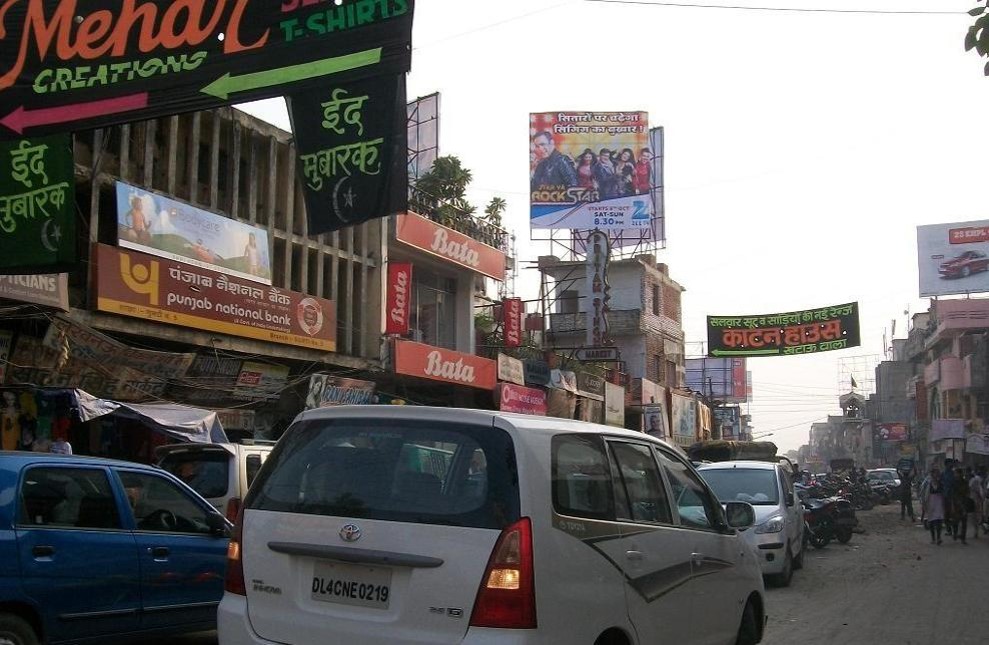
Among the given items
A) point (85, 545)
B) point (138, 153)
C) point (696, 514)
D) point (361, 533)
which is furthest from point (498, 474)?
point (138, 153)

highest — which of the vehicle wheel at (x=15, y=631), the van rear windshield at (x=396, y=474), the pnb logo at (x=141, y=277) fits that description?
the pnb logo at (x=141, y=277)

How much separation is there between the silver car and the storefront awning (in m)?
7.68

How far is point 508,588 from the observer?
4.14m

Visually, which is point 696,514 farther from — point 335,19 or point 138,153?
point 138,153

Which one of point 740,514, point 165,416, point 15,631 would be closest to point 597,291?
point 165,416

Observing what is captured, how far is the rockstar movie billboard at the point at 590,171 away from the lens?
46.9m

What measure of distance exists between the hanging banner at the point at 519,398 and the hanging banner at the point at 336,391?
4.75 metres

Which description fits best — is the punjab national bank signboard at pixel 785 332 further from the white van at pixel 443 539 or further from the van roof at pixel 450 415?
the van roof at pixel 450 415

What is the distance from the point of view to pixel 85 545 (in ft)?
21.4

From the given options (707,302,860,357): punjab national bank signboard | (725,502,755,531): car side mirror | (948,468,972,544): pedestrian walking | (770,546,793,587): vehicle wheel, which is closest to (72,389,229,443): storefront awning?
(770,546,793,587): vehicle wheel

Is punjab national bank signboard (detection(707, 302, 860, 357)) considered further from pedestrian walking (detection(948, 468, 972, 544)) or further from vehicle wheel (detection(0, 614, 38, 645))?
vehicle wheel (detection(0, 614, 38, 645))

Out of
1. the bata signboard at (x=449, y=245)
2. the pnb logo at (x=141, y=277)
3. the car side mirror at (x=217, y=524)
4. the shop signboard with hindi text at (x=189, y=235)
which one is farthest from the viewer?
the bata signboard at (x=449, y=245)

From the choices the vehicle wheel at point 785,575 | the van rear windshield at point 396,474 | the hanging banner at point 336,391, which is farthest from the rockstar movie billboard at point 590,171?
the van rear windshield at point 396,474

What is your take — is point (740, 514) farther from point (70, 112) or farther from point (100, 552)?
point (70, 112)
